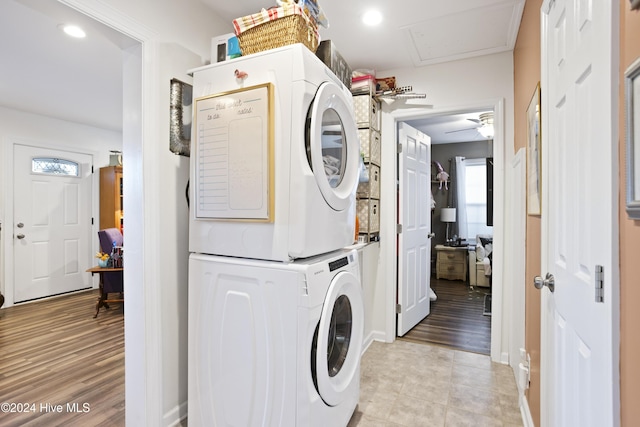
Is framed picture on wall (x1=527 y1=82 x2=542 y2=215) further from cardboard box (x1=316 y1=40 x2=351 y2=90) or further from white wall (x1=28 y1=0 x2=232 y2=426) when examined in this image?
white wall (x1=28 y1=0 x2=232 y2=426)

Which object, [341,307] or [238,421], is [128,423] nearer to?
[238,421]

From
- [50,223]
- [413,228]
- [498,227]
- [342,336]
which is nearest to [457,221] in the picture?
[413,228]

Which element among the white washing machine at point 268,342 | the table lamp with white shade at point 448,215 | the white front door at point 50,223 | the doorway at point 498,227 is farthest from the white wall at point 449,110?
the white front door at point 50,223

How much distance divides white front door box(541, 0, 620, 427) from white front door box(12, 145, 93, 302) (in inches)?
219

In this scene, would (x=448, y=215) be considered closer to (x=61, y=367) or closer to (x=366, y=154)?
(x=366, y=154)

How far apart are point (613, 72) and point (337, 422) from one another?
5.57 ft

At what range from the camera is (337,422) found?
63.1 inches

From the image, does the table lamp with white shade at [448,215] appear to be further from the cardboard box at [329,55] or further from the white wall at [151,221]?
the white wall at [151,221]

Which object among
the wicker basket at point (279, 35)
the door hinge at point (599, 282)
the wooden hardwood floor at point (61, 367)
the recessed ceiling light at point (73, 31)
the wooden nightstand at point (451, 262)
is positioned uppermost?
the recessed ceiling light at point (73, 31)

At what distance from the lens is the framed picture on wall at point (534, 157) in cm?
151

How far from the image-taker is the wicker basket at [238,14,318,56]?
145cm

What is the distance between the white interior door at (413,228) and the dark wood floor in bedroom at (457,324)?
0.14 m

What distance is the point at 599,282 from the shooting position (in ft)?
2.67

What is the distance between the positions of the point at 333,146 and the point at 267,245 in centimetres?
62
